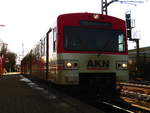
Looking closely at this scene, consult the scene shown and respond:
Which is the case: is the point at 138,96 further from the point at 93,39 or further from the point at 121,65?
the point at 93,39

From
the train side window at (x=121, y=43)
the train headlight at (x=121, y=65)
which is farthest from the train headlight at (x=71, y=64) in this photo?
the train side window at (x=121, y=43)

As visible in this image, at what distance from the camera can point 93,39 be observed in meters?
11.8

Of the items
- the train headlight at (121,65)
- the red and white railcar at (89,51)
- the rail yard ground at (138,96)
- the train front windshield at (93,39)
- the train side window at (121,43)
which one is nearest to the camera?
the rail yard ground at (138,96)

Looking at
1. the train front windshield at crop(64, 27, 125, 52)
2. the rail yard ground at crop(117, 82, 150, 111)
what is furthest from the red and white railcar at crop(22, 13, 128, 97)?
the rail yard ground at crop(117, 82, 150, 111)

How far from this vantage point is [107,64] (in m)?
11.8

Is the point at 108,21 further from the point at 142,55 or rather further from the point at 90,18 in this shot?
A: the point at 142,55

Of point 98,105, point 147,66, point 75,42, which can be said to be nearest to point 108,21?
point 75,42

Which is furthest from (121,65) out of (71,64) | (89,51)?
(71,64)

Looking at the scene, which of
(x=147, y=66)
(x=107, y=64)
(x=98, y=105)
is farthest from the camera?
(x=147, y=66)

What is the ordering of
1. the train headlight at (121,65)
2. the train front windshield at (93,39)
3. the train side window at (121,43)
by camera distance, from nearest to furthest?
the train front windshield at (93,39), the train headlight at (121,65), the train side window at (121,43)

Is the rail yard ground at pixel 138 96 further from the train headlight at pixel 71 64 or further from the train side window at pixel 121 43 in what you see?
the train headlight at pixel 71 64

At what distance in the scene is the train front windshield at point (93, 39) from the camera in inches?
456

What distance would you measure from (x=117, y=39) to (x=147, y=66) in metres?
20.3

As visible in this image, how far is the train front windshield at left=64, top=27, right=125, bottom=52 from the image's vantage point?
1159cm
